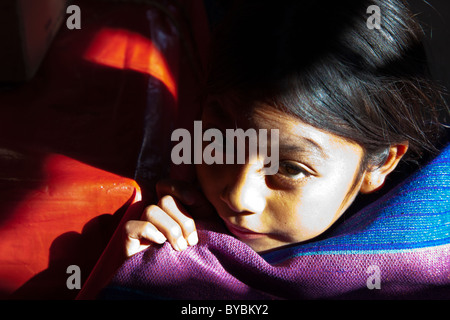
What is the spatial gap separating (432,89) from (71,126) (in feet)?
2.15

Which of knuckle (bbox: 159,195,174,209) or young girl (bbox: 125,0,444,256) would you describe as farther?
knuckle (bbox: 159,195,174,209)

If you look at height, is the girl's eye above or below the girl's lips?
above

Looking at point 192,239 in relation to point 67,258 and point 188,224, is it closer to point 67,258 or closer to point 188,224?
point 188,224

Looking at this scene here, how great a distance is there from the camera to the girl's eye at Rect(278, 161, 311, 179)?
734 millimetres

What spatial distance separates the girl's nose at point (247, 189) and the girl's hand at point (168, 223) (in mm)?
91

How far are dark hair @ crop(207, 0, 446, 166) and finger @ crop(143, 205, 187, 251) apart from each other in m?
0.20

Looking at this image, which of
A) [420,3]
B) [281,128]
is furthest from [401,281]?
[420,3]

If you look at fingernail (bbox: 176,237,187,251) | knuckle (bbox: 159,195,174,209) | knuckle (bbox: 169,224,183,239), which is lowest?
fingernail (bbox: 176,237,187,251)

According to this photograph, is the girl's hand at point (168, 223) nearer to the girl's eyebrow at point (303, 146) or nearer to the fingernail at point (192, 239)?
the fingernail at point (192, 239)

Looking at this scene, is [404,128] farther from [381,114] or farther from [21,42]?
[21,42]

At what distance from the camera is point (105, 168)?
0.89 meters

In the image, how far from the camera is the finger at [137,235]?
762 millimetres

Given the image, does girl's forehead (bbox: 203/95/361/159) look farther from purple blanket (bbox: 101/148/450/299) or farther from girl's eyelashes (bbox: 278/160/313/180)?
purple blanket (bbox: 101/148/450/299)

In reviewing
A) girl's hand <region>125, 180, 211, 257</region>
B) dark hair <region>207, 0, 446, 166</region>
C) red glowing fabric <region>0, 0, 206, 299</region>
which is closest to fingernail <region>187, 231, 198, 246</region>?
girl's hand <region>125, 180, 211, 257</region>
